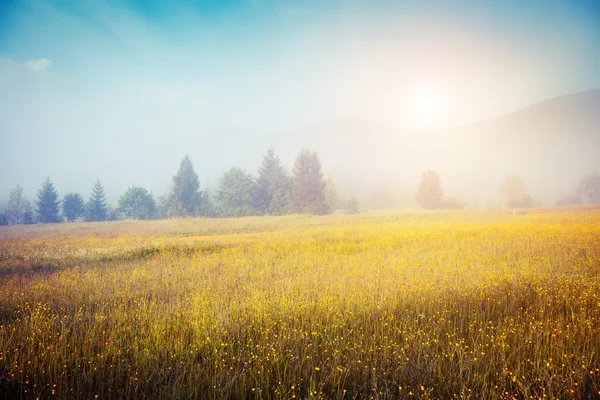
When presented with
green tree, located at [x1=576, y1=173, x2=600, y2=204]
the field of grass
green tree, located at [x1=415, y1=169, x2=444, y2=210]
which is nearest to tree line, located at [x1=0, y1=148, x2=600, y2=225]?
green tree, located at [x1=415, y1=169, x2=444, y2=210]

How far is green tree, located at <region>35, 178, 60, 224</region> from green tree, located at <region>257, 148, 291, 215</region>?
143ft

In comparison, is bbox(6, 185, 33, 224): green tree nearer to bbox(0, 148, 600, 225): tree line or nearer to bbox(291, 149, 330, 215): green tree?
bbox(0, 148, 600, 225): tree line

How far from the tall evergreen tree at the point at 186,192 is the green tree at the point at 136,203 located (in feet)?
20.2

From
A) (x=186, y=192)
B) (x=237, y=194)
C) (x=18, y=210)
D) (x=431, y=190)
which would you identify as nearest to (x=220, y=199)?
(x=237, y=194)

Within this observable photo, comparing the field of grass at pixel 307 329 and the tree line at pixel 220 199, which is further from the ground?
the tree line at pixel 220 199

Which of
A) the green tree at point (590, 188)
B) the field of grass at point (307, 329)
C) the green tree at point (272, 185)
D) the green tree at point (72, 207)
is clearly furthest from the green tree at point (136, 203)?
the green tree at point (590, 188)

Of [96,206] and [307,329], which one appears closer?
[307,329]

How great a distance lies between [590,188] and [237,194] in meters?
89.5

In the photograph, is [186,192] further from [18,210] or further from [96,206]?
[18,210]

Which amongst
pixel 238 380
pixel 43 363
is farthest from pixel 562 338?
pixel 43 363

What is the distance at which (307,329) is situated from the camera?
445 centimetres

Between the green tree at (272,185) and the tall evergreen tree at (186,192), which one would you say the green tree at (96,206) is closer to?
the tall evergreen tree at (186,192)

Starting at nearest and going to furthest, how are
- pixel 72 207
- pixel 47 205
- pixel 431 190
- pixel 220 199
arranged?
1. pixel 220 199
2. pixel 47 205
3. pixel 72 207
4. pixel 431 190

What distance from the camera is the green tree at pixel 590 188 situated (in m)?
67.0
